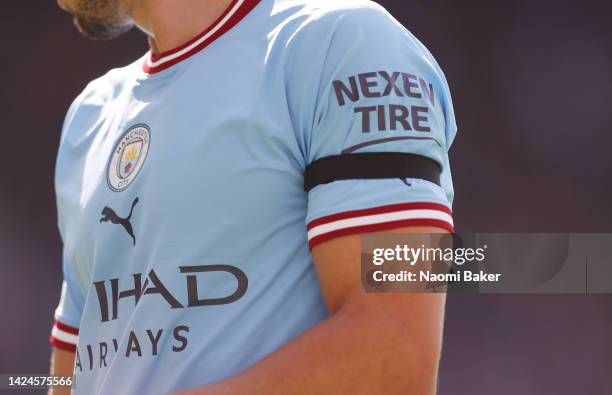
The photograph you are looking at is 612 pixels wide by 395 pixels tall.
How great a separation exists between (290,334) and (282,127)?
0.86ft

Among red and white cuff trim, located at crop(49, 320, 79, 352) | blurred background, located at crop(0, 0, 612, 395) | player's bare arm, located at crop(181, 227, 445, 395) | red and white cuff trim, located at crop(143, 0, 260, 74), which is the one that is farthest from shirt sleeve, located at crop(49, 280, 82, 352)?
blurred background, located at crop(0, 0, 612, 395)

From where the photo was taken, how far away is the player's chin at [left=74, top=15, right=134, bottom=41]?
5.58 ft

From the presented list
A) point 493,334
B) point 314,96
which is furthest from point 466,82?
point 314,96

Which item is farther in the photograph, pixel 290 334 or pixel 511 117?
pixel 511 117

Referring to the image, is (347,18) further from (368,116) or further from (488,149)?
(488,149)

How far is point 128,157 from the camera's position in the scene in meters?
1.32

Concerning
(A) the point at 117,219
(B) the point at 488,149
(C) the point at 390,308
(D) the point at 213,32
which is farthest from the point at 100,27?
(B) the point at 488,149

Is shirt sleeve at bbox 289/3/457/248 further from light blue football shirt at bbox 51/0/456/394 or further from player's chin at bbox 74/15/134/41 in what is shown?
player's chin at bbox 74/15/134/41

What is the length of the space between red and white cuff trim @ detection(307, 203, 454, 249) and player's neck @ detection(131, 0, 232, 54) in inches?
17.8

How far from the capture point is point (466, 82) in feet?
15.5

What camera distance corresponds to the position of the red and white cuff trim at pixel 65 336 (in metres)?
1.59

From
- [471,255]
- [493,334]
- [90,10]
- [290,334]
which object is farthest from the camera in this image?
[493,334]

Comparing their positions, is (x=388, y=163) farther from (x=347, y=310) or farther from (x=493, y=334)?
(x=493, y=334)

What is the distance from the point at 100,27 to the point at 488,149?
3252 millimetres
